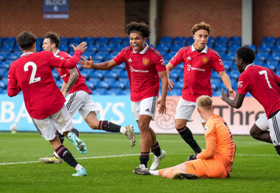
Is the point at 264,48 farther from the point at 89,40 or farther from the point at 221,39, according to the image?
the point at 89,40

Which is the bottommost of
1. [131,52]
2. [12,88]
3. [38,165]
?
[38,165]

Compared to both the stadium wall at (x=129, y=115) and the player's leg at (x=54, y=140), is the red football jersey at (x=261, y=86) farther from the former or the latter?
the stadium wall at (x=129, y=115)

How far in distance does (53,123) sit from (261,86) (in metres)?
2.91

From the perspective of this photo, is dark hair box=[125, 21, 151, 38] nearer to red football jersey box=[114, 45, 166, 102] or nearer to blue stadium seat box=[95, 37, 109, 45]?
red football jersey box=[114, 45, 166, 102]

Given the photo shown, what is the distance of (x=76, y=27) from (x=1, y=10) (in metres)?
4.20

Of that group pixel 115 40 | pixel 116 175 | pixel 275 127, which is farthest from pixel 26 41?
pixel 115 40

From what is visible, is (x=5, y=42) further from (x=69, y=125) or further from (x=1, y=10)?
(x=69, y=125)

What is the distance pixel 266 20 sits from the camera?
2412cm

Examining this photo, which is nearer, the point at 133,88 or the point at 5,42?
the point at 133,88

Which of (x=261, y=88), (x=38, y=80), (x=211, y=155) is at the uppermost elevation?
(x=38, y=80)

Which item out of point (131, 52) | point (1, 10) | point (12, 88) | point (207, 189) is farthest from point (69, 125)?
point (1, 10)

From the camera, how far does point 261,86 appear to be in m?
6.98

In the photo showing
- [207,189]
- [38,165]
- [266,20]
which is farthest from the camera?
[266,20]

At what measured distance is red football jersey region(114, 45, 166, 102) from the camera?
772 cm
